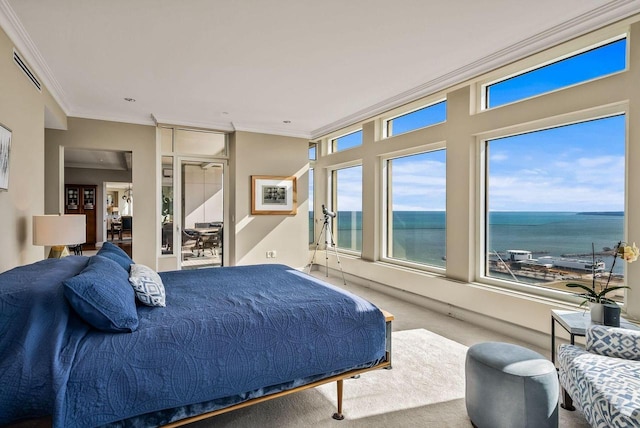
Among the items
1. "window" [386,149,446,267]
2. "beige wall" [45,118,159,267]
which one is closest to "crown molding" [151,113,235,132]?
"beige wall" [45,118,159,267]

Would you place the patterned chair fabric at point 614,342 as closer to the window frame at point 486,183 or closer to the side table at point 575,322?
the side table at point 575,322

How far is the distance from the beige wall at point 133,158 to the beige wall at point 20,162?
1.56 meters

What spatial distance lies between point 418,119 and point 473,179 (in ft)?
4.33

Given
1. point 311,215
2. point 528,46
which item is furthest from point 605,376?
point 311,215

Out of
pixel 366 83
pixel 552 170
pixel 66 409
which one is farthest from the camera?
pixel 366 83

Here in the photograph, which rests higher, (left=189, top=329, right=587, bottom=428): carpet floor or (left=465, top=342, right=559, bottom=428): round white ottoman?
(left=465, top=342, right=559, bottom=428): round white ottoman

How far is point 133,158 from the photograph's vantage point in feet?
17.6

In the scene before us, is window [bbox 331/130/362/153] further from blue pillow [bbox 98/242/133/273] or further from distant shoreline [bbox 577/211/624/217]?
blue pillow [bbox 98/242/133/273]

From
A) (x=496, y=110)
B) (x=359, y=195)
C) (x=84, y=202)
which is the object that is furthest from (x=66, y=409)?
(x=84, y=202)

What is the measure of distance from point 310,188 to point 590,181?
4.75m

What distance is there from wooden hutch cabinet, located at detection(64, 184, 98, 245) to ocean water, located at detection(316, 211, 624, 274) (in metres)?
9.63

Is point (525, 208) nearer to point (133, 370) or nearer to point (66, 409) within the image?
point (133, 370)

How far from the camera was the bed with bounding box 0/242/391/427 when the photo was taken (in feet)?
4.62

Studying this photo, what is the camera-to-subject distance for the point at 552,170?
335 cm
